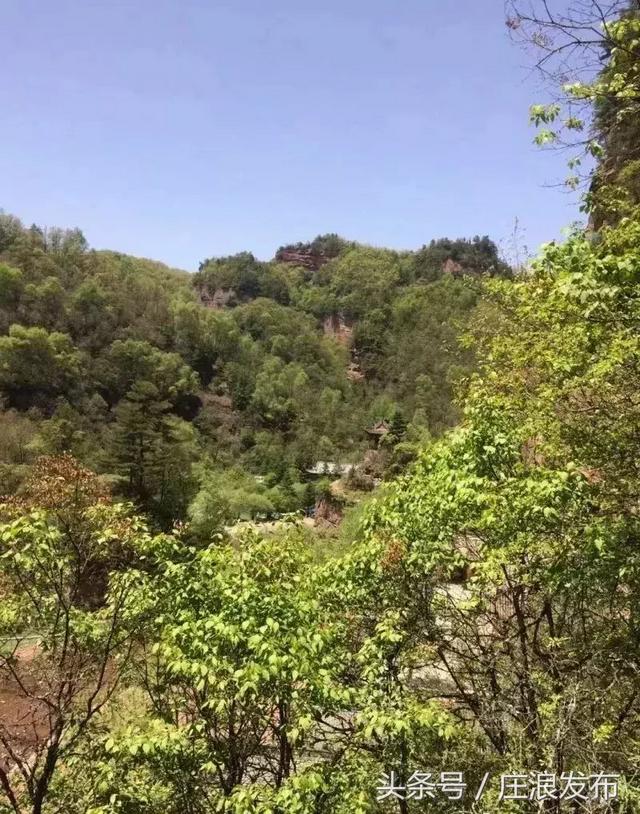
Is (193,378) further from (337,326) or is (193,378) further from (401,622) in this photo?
(401,622)

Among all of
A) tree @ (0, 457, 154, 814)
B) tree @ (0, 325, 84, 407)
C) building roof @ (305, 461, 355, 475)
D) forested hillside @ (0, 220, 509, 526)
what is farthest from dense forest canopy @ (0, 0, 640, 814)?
tree @ (0, 325, 84, 407)

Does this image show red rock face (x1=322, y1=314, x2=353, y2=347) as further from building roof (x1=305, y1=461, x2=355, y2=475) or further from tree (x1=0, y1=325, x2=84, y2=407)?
tree (x1=0, y1=325, x2=84, y2=407)

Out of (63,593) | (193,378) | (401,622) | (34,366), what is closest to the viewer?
(63,593)

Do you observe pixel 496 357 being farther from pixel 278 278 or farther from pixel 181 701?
pixel 278 278

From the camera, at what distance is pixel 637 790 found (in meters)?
2.97

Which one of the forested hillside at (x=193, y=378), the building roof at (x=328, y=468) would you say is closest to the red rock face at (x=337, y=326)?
the forested hillside at (x=193, y=378)

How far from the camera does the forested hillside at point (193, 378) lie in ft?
94.4

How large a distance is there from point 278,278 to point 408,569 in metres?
94.7

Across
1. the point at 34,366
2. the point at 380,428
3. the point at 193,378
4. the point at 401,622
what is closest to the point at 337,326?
the point at 193,378

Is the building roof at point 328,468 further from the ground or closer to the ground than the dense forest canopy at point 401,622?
further from the ground

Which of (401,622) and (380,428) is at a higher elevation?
(380,428)

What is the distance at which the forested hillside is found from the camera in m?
28.8

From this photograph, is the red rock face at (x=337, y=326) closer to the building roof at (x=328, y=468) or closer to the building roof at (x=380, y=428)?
the building roof at (x=380, y=428)

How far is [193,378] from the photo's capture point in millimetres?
53406
